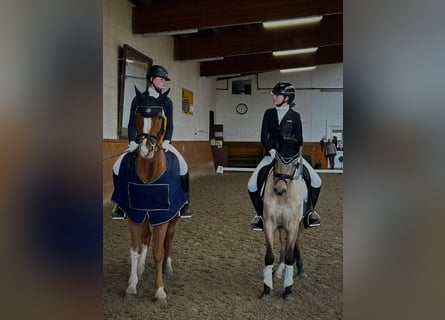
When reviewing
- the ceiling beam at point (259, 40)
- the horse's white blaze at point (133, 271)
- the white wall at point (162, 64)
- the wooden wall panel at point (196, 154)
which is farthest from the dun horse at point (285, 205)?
the ceiling beam at point (259, 40)

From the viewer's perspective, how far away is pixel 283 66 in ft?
39.5

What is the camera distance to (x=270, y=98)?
14391mm

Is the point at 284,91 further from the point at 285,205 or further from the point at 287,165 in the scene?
the point at 285,205

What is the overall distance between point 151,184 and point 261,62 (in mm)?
9925

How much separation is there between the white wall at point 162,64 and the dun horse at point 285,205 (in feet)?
13.2

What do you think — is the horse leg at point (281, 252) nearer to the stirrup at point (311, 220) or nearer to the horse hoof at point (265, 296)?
the stirrup at point (311, 220)

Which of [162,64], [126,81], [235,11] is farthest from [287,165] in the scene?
[162,64]

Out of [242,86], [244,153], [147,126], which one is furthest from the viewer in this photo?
[242,86]

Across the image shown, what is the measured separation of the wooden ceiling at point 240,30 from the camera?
6867 millimetres

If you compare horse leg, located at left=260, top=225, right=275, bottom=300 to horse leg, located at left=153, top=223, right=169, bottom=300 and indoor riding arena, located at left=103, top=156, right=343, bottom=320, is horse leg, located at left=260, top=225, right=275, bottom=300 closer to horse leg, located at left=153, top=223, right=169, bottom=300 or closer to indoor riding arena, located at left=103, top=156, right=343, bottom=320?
indoor riding arena, located at left=103, top=156, right=343, bottom=320

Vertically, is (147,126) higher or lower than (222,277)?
higher
